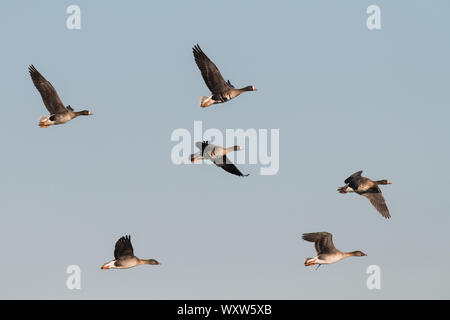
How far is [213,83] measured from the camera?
37719mm

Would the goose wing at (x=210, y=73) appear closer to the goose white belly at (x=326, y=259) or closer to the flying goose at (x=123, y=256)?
the flying goose at (x=123, y=256)

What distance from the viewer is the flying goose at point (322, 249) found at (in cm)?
3819

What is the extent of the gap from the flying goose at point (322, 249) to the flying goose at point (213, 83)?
19.1 feet

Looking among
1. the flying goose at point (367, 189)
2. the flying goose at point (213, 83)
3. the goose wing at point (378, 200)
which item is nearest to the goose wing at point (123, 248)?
the flying goose at point (213, 83)

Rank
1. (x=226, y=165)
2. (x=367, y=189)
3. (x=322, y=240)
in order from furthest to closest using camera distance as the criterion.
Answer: (x=367, y=189) < (x=226, y=165) < (x=322, y=240)

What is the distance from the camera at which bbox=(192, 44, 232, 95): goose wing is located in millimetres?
37062

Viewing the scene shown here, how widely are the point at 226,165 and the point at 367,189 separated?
5504 mm

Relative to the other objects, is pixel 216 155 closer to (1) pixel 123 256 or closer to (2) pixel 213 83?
(2) pixel 213 83

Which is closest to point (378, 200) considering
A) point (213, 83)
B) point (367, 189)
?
point (367, 189)
